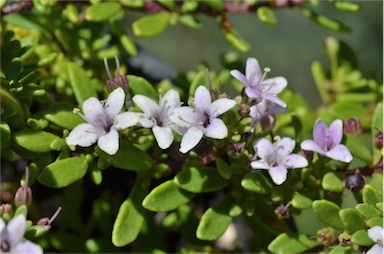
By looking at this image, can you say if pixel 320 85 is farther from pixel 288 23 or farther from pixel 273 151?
pixel 288 23

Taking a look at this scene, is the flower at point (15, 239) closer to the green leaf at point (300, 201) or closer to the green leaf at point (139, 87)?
the green leaf at point (139, 87)

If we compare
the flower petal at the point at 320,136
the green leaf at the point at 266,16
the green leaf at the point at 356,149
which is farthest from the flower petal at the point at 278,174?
the green leaf at the point at 266,16

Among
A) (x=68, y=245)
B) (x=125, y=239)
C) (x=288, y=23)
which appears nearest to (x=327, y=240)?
(x=125, y=239)

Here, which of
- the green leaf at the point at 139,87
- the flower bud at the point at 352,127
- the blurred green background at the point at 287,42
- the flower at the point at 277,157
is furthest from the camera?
the blurred green background at the point at 287,42

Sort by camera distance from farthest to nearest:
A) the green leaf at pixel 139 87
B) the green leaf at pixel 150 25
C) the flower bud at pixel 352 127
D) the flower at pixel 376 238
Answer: the green leaf at pixel 150 25 < the flower bud at pixel 352 127 < the green leaf at pixel 139 87 < the flower at pixel 376 238

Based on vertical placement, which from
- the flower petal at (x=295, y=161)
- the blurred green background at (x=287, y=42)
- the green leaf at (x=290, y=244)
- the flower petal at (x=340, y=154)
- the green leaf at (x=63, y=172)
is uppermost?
the flower petal at (x=340, y=154)

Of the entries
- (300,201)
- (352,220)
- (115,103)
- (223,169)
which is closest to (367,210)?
(352,220)

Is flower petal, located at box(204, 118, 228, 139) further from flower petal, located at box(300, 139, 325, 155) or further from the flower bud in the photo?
Result: the flower bud
